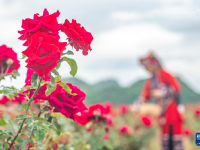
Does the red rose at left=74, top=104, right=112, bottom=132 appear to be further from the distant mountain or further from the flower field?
the distant mountain

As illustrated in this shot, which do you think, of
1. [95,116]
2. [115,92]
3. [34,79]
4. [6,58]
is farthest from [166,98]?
[115,92]

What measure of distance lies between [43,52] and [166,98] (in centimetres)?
278

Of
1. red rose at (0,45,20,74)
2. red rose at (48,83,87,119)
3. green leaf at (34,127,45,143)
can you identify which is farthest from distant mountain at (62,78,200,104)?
green leaf at (34,127,45,143)

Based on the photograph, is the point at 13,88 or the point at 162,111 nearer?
the point at 13,88

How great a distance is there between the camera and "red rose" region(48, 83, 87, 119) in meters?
0.83

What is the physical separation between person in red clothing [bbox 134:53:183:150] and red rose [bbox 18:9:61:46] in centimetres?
269

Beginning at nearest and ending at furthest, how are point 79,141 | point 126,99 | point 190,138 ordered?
point 79,141
point 190,138
point 126,99

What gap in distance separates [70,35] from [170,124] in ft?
9.45

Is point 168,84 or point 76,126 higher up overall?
point 168,84

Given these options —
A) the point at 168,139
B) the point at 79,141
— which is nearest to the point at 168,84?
the point at 168,139

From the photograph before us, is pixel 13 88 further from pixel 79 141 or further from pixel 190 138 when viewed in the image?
pixel 190 138

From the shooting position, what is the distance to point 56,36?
2.62ft

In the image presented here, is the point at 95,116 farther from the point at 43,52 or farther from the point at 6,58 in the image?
the point at 43,52

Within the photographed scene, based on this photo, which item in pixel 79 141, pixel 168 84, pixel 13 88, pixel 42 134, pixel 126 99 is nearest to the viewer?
pixel 42 134
